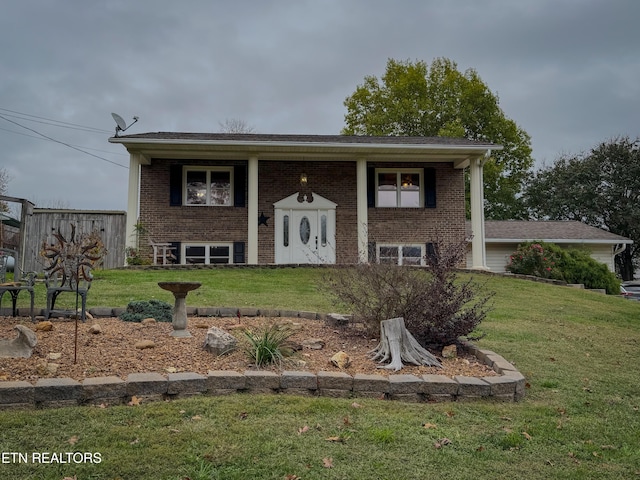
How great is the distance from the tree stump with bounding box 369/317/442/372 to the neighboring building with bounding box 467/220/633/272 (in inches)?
628

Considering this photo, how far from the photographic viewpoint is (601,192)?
3166 centimetres

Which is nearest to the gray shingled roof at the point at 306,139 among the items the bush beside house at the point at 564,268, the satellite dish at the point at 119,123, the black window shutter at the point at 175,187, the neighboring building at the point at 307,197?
the neighboring building at the point at 307,197

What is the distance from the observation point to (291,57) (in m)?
21.2

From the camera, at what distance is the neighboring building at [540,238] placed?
20609mm

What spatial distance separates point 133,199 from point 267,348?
10498mm

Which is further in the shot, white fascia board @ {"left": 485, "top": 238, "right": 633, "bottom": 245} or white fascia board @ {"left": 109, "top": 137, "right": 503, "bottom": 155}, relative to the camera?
white fascia board @ {"left": 485, "top": 238, "right": 633, "bottom": 245}

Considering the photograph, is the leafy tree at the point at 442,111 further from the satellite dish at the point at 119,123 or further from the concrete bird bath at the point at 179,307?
the concrete bird bath at the point at 179,307

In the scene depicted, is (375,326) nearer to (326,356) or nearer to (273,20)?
(326,356)

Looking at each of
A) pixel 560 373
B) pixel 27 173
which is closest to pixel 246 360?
pixel 560 373

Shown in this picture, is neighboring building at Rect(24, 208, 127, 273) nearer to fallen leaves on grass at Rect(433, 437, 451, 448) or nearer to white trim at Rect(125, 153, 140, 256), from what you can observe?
white trim at Rect(125, 153, 140, 256)

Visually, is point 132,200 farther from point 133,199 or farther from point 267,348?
point 267,348

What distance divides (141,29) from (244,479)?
1671cm

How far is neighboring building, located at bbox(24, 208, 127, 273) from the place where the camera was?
1371cm

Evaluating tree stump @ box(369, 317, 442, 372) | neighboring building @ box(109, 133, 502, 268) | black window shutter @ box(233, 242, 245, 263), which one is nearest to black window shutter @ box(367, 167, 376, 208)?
neighboring building @ box(109, 133, 502, 268)
